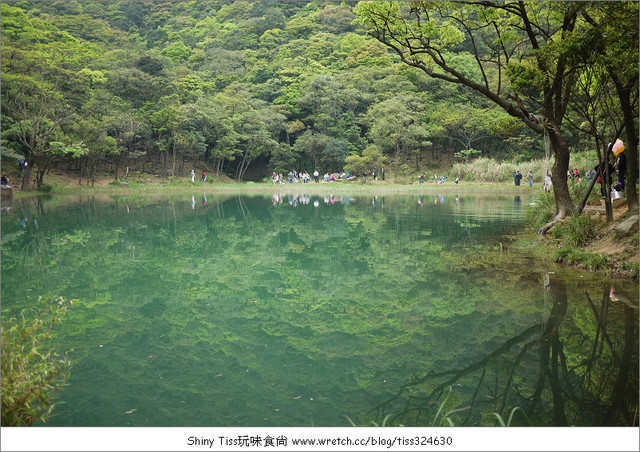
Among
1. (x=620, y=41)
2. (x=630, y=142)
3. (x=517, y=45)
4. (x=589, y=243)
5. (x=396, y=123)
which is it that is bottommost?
(x=589, y=243)

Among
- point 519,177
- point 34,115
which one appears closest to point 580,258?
point 519,177

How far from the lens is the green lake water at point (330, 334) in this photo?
325 cm

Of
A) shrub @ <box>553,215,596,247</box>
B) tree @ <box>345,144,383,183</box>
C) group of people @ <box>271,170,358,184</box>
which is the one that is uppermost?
tree @ <box>345,144,383,183</box>

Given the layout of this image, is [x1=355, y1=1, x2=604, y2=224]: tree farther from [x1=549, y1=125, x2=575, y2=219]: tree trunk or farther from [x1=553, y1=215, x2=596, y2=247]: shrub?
[x1=553, y1=215, x2=596, y2=247]: shrub

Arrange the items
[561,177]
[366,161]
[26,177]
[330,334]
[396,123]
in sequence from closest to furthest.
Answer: [330,334] < [561,177] < [26,177] < [396,123] < [366,161]

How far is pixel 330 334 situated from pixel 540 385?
1.98 meters

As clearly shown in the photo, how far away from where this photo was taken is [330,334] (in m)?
4.71

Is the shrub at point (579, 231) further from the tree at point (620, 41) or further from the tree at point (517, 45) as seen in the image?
the tree at point (620, 41)

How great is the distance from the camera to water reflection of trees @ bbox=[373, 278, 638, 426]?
3.12m

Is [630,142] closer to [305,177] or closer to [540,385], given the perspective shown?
[540,385]

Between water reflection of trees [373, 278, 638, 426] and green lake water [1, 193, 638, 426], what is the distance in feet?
0.05

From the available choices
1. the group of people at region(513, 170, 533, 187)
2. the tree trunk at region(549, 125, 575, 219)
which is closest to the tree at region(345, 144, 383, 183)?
the group of people at region(513, 170, 533, 187)

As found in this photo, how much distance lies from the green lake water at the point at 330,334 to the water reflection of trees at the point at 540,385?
0.6 inches

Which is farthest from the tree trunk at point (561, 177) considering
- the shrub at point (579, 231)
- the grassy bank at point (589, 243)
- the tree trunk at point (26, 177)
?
the tree trunk at point (26, 177)
